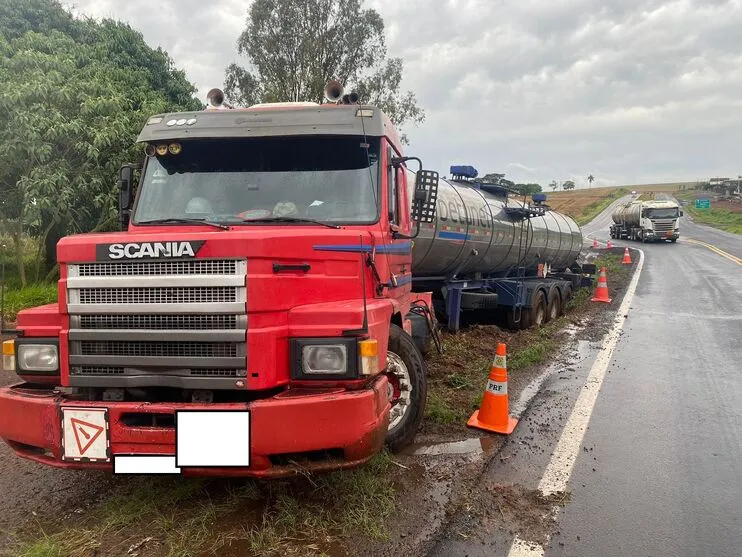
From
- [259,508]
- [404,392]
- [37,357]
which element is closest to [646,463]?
[404,392]

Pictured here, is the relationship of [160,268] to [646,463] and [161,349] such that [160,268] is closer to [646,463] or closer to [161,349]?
[161,349]

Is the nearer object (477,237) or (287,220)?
(287,220)

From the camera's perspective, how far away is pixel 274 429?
2885 mm

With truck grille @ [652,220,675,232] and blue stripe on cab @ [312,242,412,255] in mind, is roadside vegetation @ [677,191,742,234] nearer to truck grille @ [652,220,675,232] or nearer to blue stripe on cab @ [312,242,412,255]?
truck grille @ [652,220,675,232]

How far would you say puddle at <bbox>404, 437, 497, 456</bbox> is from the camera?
172 inches

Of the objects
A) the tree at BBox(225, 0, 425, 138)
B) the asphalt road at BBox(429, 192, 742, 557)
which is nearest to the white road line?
the asphalt road at BBox(429, 192, 742, 557)

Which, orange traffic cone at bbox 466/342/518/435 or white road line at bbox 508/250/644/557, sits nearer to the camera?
white road line at bbox 508/250/644/557

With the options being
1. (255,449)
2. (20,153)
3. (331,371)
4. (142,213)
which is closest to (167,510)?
(255,449)

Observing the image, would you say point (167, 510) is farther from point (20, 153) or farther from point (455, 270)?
point (20, 153)

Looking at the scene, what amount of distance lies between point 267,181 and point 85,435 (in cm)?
211

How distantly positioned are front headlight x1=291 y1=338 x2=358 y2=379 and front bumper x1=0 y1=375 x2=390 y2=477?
0.10 meters

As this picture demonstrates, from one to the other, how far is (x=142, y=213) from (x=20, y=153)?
7.11 meters

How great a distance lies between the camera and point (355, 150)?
165 inches

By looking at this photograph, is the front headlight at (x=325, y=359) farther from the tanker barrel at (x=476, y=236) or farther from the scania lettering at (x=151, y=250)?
the tanker barrel at (x=476, y=236)
